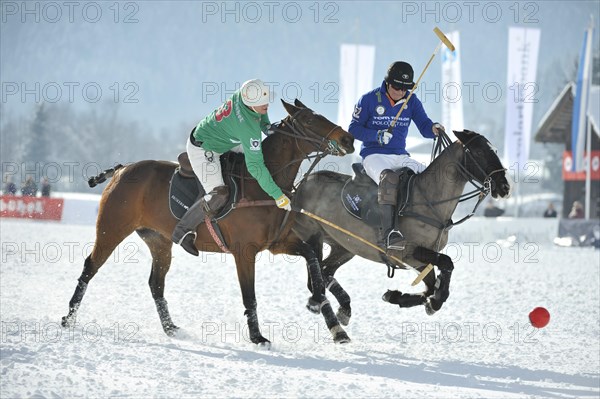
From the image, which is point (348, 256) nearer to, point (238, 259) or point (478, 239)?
point (238, 259)

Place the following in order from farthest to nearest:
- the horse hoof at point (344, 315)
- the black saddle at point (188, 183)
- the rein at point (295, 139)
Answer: the horse hoof at point (344, 315), the black saddle at point (188, 183), the rein at point (295, 139)

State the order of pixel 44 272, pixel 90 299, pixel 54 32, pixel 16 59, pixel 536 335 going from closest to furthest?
pixel 536 335 → pixel 90 299 → pixel 44 272 → pixel 16 59 → pixel 54 32

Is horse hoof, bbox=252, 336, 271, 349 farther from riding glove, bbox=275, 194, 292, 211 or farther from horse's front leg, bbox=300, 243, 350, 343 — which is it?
riding glove, bbox=275, 194, 292, 211

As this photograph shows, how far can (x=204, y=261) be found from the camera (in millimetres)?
16875

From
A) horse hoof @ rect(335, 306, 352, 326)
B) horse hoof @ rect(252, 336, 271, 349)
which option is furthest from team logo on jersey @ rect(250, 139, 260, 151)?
horse hoof @ rect(335, 306, 352, 326)

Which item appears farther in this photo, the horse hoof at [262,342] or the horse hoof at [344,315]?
the horse hoof at [344,315]

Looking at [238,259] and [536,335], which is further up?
[238,259]

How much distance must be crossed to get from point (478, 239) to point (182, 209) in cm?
1813

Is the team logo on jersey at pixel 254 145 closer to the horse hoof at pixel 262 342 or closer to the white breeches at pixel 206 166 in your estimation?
the white breeches at pixel 206 166

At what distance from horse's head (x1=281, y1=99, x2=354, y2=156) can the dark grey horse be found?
1.01m

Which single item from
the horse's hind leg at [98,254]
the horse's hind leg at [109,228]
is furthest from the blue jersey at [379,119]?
the horse's hind leg at [98,254]

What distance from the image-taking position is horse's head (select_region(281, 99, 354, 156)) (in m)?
7.85

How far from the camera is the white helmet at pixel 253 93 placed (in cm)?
784

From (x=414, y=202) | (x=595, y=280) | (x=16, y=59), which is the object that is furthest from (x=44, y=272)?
(x=16, y=59)
